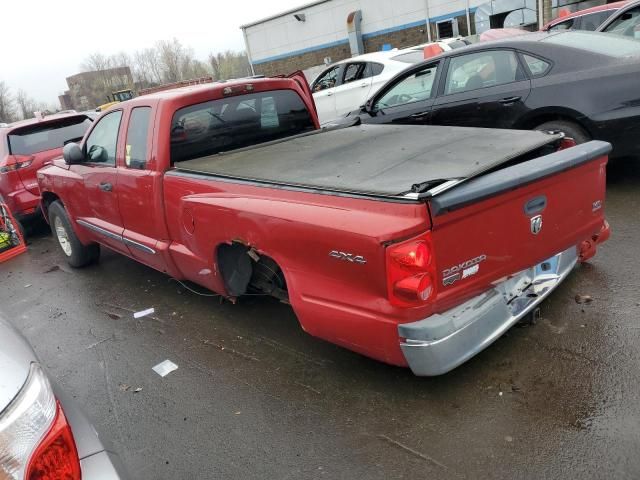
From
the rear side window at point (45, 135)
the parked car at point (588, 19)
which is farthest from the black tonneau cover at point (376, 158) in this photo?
the parked car at point (588, 19)

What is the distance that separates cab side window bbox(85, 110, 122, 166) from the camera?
15.0ft

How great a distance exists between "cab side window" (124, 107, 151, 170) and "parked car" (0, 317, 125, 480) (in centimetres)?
253

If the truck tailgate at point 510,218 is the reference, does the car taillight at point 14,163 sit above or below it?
above

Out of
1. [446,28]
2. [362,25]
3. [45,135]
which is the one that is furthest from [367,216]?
[362,25]

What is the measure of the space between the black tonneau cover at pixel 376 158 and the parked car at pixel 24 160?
479 cm

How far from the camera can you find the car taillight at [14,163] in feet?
24.0

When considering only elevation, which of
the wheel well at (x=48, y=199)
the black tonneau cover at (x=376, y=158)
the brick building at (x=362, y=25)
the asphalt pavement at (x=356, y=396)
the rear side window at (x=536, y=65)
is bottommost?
the asphalt pavement at (x=356, y=396)

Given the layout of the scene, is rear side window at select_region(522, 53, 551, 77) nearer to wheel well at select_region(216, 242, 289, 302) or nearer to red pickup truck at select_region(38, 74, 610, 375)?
red pickup truck at select_region(38, 74, 610, 375)

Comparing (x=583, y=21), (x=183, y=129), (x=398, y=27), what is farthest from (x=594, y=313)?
(x=398, y=27)

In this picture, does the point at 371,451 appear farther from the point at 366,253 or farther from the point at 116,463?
the point at 116,463

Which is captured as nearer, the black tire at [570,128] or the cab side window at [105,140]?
the cab side window at [105,140]

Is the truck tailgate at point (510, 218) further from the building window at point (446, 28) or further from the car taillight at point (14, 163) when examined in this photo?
the building window at point (446, 28)

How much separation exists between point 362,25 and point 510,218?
29.7 metres

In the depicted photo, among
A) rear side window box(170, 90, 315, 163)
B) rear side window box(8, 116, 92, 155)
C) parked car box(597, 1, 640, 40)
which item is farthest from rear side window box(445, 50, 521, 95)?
rear side window box(8, 116, 92, 155)
